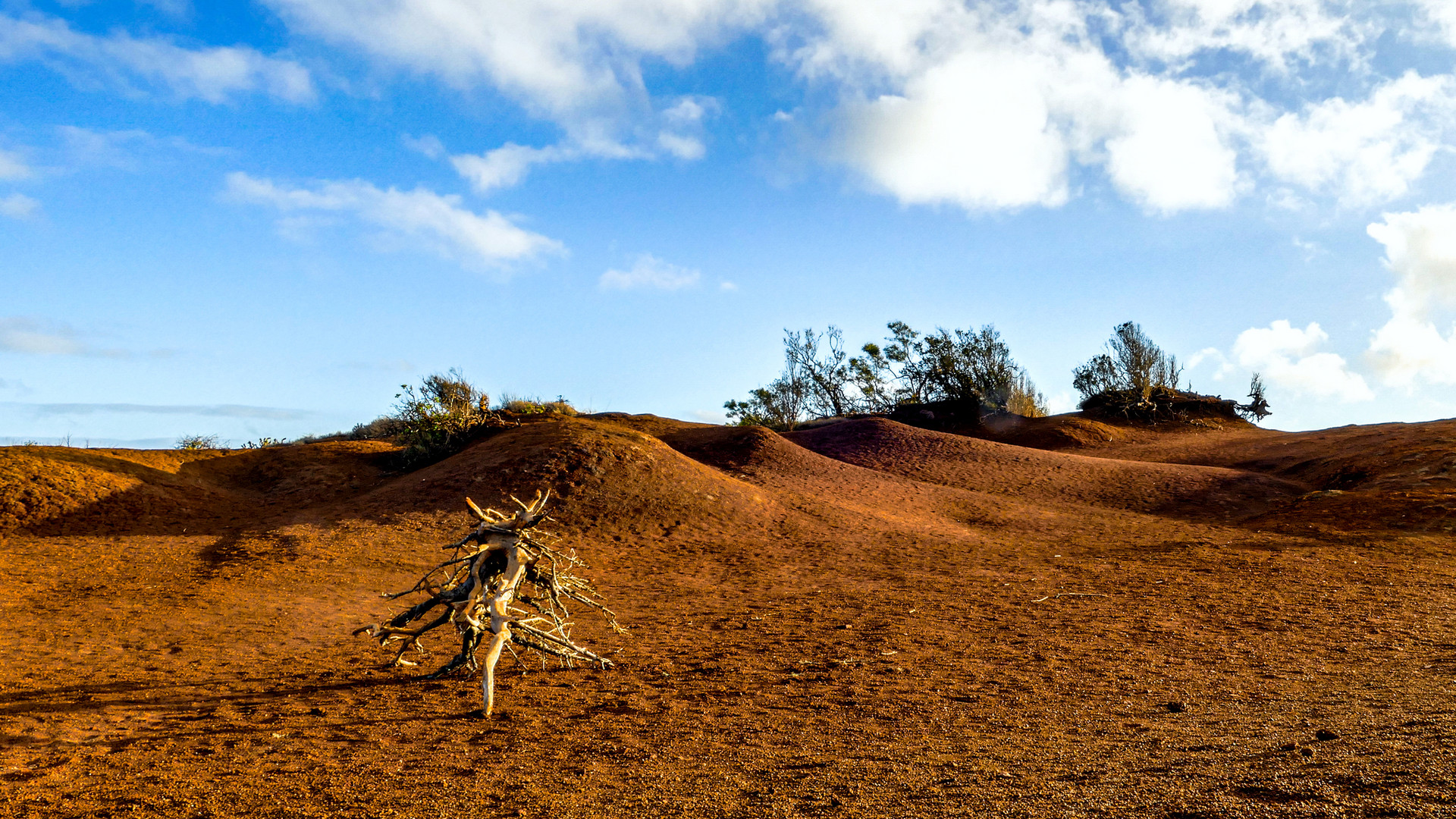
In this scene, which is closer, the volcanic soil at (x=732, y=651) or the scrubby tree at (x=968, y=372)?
the volcanic soil at (x=732, y=651)

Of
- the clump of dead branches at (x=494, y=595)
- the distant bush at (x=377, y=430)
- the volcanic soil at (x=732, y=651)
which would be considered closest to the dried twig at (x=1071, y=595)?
the volcanic soil at (x=732, y=651)

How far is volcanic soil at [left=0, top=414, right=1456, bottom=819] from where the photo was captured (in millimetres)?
3701

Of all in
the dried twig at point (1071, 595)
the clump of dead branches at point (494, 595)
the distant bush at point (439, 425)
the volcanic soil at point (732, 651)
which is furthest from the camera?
the distant bush at point (439, 425)

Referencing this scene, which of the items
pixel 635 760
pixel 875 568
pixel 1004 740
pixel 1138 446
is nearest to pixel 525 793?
pixel 635 760

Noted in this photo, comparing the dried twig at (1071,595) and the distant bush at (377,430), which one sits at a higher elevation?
the distant bush at (377,430)

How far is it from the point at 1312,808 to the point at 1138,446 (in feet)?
91.0

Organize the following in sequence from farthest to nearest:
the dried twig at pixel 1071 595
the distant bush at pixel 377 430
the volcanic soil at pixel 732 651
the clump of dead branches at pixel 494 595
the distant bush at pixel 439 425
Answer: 1. the distant bush at pixel 377 430
2. the distant bush at pixel 439 425
3. the dried twig at pixel 1071 595
4. the clump of dead branches at pixel 494 595
5. the volcanic soil at pixel 732 651

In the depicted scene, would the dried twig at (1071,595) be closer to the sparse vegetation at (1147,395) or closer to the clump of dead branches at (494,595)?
the clump of dead branches at (494,595)

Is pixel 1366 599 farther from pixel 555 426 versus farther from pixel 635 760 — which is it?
pixel 555 426

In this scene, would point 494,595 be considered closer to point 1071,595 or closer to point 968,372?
Result: point 1071,595

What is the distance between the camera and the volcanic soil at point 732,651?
370 cm

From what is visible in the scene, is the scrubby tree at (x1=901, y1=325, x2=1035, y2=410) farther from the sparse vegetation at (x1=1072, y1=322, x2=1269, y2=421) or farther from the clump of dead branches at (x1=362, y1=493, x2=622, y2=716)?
the clump of dead branches at (x1=362, y1=493, x2=622, y2=716)

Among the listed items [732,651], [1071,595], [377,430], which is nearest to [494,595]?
[732,651]

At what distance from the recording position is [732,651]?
21.8ft
